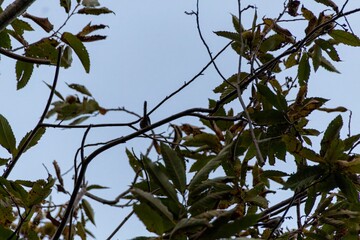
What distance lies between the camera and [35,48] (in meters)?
1.74

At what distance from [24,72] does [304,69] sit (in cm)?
109

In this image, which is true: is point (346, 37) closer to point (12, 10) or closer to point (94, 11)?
point (94, 11)

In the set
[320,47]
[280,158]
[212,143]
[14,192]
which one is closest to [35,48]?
[14,192]

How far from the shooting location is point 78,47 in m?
1.71

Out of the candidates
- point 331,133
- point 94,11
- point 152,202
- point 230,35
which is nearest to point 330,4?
point 230,35

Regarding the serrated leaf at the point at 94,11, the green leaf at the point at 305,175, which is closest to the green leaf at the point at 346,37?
the green leaf at the point at 305,175

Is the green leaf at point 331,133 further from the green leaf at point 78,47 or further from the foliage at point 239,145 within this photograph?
the green leaf at point 78,47

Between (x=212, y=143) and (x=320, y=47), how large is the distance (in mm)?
642

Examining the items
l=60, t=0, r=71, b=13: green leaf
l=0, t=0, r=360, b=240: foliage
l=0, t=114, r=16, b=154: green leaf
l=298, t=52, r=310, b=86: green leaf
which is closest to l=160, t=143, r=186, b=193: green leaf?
l=0, t=0, r=360, b=240: foliage

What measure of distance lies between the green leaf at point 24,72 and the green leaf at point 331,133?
3.46 feet

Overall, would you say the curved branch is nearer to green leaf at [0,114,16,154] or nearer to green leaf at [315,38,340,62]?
green leaf at [0,114,16,154]

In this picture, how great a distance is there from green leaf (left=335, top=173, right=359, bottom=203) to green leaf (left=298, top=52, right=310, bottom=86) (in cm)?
62

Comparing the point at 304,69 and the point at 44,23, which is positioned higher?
the point at 44,23

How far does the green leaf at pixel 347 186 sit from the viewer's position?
1.47 m
